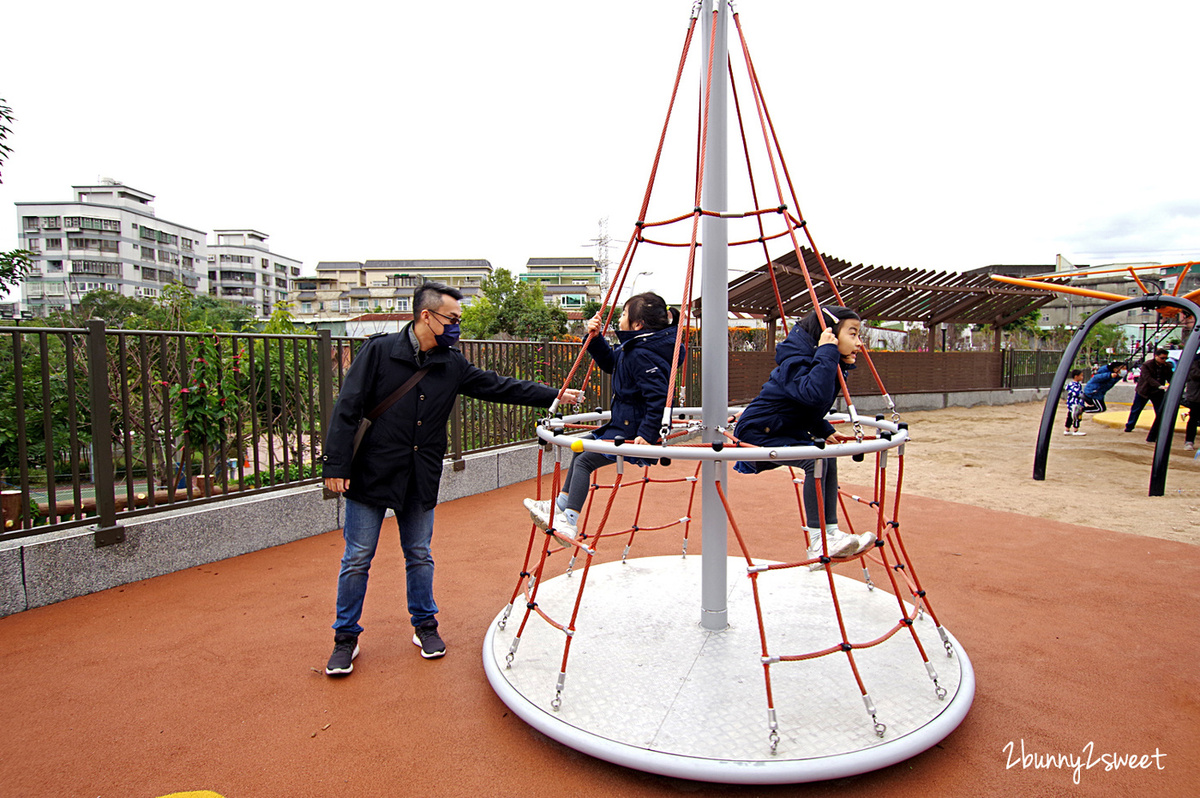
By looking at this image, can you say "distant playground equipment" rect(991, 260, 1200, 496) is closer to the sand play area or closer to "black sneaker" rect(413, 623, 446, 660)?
the sand play area

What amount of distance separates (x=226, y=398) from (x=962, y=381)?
58.6 ft

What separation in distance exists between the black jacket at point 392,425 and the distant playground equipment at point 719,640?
0.52m

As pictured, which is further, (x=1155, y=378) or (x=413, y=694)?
(x=1155, y=378)

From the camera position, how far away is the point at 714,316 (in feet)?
9.63

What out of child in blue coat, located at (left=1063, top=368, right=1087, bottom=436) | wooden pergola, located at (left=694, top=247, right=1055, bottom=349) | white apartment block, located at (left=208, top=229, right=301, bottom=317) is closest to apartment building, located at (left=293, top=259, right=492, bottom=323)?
white apartment block, located at (left=208, top=229, right=301, bottom=317)

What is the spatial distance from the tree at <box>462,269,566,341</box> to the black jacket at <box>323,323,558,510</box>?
121 feet

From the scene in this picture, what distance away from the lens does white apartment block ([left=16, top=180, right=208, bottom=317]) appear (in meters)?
73.5

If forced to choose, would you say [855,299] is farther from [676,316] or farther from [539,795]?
[539,795]

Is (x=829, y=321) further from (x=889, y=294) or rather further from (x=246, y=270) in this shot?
(x=246, y=270)

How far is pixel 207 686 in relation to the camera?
2.80m

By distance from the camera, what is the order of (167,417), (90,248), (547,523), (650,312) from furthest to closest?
(90,248) < (167,417) < (650,312) < (547,523)

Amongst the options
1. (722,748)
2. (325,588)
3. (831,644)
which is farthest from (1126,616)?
(325,588)

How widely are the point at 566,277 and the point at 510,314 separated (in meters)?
90.5

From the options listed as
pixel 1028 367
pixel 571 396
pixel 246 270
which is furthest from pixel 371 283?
pixel 571 396
